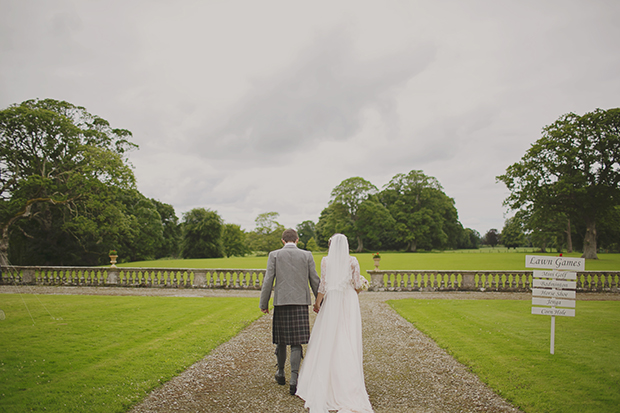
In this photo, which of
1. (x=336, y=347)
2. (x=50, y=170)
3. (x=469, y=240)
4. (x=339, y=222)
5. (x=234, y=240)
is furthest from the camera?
(x=469, y=240)

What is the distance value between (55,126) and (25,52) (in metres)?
15.1

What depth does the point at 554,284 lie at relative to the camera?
634cm

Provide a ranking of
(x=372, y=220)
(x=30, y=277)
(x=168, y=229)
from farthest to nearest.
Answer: (x=372, y=220)
(x=168, y=229)
(x=30, y=277)

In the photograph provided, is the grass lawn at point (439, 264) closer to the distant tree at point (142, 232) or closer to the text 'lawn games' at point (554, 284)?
the distant tree at point (142, 232)

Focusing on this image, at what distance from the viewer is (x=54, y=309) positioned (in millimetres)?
9758

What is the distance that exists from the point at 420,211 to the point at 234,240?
42588mm

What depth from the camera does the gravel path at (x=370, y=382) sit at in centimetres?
400

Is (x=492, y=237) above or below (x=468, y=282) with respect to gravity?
above

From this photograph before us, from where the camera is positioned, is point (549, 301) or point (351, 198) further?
point (351, 198)

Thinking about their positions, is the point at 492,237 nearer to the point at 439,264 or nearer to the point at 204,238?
the point at 204,238

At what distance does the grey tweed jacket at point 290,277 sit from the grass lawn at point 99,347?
Answer: 2.07 meters

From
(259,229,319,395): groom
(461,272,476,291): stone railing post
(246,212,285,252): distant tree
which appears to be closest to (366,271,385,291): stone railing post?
(461,272,476,291): stone railing post

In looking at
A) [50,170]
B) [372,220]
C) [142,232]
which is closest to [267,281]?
[50,170]

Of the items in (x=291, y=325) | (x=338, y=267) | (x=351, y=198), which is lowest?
(x=291, y=325)
